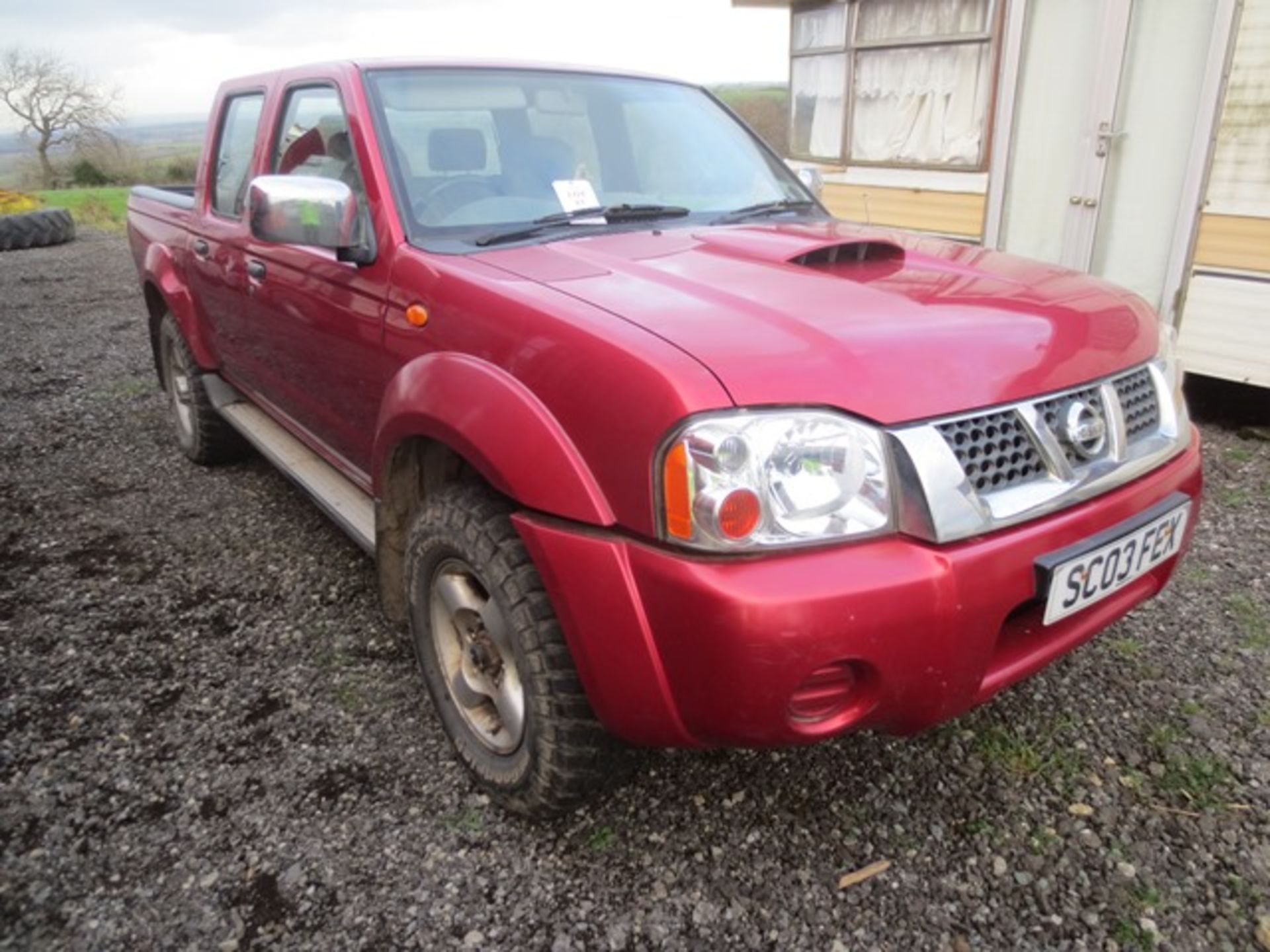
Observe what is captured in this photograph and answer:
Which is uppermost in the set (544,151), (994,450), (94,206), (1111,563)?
(544,151)

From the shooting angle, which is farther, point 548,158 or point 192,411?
point 192,411

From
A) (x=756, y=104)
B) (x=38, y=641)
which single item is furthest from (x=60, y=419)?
(x=756, y=104)

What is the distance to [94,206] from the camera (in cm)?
1891

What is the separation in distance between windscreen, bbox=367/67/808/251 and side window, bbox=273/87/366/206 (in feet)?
0.51

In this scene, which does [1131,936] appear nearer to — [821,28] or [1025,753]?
[1025,753]

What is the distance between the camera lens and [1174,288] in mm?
5273

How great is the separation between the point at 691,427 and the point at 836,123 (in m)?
6.59

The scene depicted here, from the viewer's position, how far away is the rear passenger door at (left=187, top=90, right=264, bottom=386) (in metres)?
3.60

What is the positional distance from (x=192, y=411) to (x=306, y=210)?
8.24 feet

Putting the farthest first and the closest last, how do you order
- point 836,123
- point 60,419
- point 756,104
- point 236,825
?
point 756,104, point 836,123, point 60,419, point 236,825

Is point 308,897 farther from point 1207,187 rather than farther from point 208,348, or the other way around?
point 1207,187

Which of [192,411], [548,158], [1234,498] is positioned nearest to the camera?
[548,158]

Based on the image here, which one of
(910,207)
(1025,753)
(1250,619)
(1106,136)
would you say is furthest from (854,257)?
(910,207)

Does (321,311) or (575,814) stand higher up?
(321,311)
